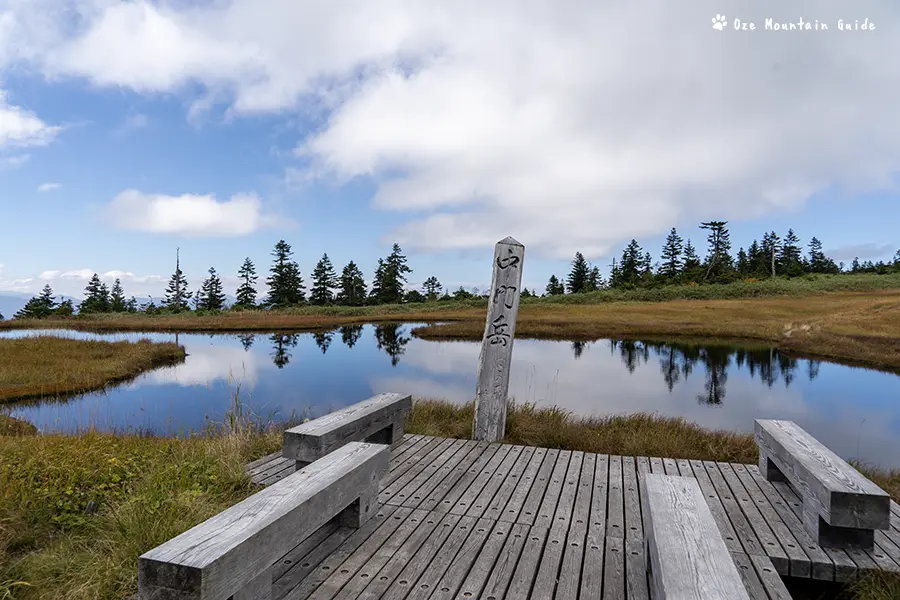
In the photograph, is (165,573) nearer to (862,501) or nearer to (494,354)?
(862,501)

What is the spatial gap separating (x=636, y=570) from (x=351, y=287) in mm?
54888

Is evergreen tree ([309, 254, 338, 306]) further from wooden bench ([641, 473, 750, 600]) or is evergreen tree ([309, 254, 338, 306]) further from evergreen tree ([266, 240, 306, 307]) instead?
wooden bench ([641, 473, 750, 600])

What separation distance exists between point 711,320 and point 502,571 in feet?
107

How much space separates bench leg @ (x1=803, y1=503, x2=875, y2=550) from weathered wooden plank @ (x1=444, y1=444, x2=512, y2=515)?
Result: 231cm

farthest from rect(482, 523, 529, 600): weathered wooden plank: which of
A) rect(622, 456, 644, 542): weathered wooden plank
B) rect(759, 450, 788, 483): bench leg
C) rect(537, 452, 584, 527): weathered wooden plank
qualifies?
rect(759, 450, 788, 483): bench leg

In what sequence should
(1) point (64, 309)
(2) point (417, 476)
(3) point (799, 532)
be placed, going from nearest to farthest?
(3) point (799, 532) → (2) point (417, 476) → (1) point (64, 309)

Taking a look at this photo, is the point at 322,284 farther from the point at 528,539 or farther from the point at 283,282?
the point at 528,539

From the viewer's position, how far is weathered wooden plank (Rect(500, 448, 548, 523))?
349cm

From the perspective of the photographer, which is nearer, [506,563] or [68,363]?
[506,563]

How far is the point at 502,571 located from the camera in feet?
8.82

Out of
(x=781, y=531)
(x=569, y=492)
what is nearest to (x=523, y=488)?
(x=569, y=492)

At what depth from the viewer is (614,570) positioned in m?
2.75

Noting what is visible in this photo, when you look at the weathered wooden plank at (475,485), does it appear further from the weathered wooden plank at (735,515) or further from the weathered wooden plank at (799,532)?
the weathered wooden plank at (799,532)

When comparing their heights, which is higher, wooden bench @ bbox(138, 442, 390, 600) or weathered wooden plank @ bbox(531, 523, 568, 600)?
wooden bench @ bbox(138, 442, 390, 600)
